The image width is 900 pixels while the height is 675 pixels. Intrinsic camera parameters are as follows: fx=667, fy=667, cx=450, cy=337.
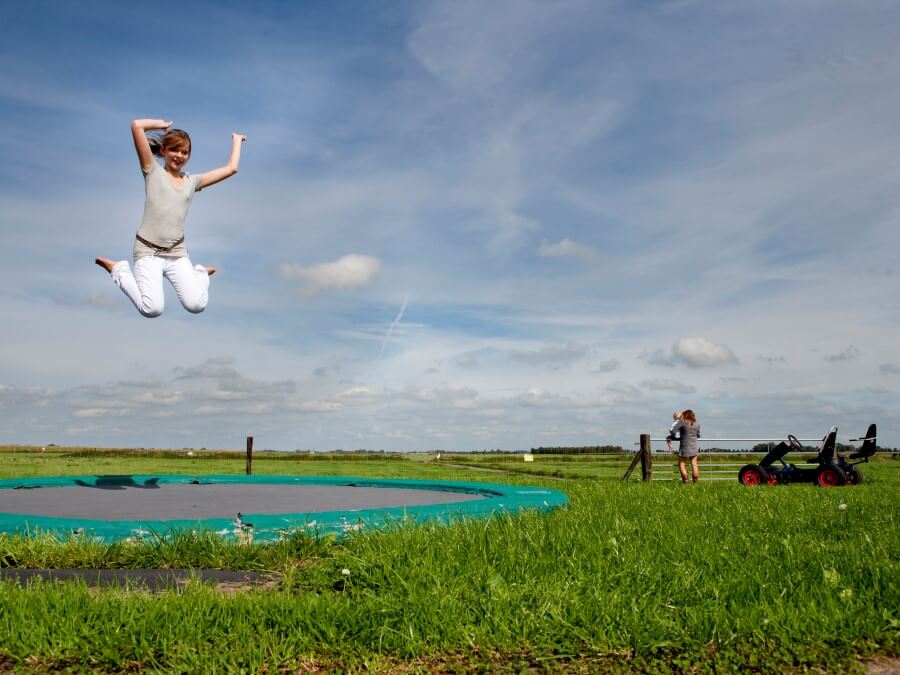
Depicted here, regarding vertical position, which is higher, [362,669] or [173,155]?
[173,155]

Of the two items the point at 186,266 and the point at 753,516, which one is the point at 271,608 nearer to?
the point at 186,266

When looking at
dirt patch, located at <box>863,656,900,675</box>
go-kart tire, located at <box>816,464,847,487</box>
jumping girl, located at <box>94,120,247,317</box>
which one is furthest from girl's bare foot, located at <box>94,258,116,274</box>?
go-kart tire, located at <box>816,464,847,487</box>

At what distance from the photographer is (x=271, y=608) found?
257cm

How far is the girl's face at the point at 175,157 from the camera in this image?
5.02m

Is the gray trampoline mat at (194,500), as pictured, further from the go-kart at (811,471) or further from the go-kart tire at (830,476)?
the go-kart tire at (830,476)

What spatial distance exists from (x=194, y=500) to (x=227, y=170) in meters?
3.02

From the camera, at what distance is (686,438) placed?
11953 millimetres

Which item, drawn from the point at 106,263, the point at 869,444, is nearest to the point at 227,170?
the point at 106,263

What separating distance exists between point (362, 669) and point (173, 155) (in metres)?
4.16

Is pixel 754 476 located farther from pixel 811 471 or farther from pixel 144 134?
pixel 144 134

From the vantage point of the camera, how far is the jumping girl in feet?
15.8

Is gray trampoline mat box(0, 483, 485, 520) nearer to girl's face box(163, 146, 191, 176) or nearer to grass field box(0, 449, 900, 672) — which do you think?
grass field box(0, 449, 900, 672)

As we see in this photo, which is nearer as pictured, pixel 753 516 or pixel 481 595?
pixel 481 595

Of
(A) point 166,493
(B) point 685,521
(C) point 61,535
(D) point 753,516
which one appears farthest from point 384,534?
(A) point 166,493
